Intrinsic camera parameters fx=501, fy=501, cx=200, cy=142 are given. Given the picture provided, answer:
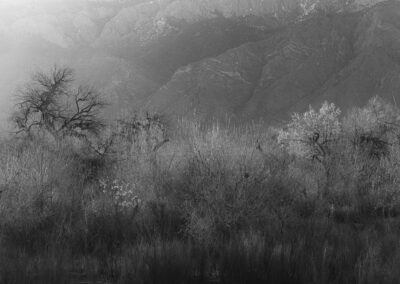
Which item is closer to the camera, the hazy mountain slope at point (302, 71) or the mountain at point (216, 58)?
the hazy mountain slope at point (302, 71)

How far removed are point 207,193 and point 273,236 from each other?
85.9 inches

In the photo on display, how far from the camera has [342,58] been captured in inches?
5669

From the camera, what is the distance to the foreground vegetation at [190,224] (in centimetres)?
621

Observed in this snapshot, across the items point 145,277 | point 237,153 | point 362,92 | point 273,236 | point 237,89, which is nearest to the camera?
point 145,277

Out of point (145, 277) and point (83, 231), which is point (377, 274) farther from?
point (83, 231)

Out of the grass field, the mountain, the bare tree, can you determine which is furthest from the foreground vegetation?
the mountain

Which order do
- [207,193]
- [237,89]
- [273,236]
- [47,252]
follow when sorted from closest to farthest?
[47,252], [273,236], [207,193], [237,89]

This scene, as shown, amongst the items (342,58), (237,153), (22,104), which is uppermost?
(342,58)

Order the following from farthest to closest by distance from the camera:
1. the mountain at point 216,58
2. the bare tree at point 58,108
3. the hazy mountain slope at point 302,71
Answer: the mountain at point 216,58, the hazy mountain slope at point 302,71, the bare tree at point 58,108

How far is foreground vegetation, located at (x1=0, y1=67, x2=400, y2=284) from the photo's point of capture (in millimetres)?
6215

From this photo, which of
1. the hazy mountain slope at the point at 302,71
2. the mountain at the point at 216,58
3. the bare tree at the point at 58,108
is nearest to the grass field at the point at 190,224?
the bare tree at the point at 58,108

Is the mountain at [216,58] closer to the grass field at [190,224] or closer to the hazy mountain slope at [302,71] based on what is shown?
the hazy mountain slope at [302,71]

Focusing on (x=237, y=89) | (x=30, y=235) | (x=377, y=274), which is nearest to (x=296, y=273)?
(x=377, y=274)

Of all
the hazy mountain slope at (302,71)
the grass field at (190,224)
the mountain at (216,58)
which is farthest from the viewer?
the mountain at (216,58)
